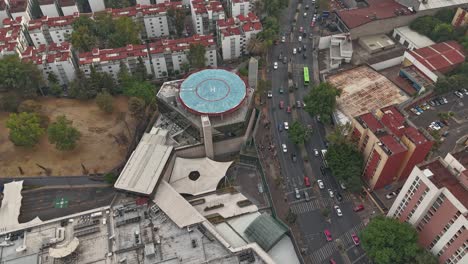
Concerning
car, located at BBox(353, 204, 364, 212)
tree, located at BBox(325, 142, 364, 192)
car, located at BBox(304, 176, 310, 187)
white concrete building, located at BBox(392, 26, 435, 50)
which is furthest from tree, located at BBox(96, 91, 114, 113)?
white concrete building, located at BBox(392, 26, 435, 50)

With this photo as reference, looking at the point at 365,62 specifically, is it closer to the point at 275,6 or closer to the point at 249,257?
the point at 275,6

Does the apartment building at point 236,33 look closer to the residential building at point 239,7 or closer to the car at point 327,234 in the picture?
the residential building at point 239,7

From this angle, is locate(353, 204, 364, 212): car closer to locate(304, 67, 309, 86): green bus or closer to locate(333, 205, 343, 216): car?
locate(333, 205, 343, 216): car

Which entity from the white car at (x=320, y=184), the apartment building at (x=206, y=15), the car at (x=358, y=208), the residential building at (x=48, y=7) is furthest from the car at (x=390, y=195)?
the residential building at (x=48, y=7)

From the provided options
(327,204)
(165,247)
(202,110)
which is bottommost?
(327,204)

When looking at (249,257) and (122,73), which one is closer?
(249,257)

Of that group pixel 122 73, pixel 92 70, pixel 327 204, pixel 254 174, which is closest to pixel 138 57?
pixel 122 73

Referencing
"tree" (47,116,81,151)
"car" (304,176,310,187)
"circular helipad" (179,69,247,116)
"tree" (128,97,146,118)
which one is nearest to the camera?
"tree" (47,116,81,151)

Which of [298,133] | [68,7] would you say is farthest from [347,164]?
[68,7]
